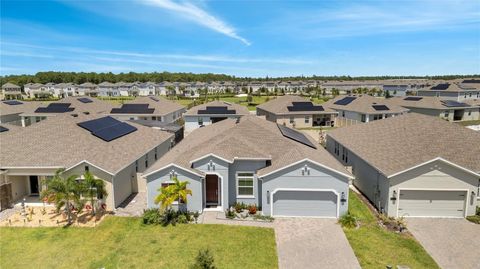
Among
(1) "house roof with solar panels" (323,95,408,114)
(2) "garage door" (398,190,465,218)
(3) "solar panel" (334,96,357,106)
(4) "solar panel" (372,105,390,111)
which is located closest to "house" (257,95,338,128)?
(1) "house roof with solar panels" (323,95,408,114)

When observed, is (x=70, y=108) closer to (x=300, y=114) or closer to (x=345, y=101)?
(x=300, y=114)

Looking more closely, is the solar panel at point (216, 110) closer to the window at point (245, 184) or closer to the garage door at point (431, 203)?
the window at point (245, 184)

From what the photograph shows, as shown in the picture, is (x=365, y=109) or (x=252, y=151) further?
(x=365, y=109)

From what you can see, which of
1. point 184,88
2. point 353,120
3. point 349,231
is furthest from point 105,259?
point 184,88

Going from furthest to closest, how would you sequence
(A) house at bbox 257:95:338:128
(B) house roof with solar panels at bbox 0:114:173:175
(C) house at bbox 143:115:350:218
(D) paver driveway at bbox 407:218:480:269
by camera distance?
1. (A) house at bbox 257:95:338:128
2. (B) house roof with solar panels at bbox 0:114:173:175
3. (C) house at bbox 143:115:350:218
4. (D) paver driveway at bbox 407:218:480:269

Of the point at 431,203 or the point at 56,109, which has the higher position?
the point at 56,109

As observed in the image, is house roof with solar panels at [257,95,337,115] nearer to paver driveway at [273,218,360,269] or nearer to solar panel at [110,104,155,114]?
solar panel at [110,104,155,114]

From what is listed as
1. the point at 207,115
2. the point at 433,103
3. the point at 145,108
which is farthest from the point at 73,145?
the point at 433,103
